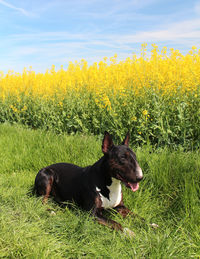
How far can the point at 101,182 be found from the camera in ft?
11.0

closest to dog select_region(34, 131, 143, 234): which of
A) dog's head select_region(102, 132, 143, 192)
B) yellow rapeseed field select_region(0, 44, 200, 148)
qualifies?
dog's head select_region(102, 132, 143, 192)

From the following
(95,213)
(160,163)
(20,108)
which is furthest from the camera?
(20,108)

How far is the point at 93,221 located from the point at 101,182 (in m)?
0.46

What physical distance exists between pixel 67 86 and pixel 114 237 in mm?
6964

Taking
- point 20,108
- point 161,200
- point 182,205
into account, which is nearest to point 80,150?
point 161,200

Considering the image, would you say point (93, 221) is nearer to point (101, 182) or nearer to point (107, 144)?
point (101, 182)

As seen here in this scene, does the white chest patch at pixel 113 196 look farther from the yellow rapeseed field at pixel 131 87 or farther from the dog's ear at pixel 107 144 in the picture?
the yellow rapeseed field at pixel 131 87

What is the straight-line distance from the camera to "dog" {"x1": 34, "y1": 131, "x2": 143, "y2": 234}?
10.1ft

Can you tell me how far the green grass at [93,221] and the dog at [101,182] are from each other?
132 mm

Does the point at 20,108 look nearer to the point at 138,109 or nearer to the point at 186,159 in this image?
the point at 138,109

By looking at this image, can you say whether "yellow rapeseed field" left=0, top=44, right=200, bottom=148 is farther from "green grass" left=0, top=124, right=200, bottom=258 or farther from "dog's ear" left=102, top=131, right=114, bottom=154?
"dog's ear" left=102, top=131, right=114, bottom=154

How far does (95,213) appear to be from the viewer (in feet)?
10.7

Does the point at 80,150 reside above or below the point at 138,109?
below

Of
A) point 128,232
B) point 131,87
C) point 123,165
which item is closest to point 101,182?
point 123,165
